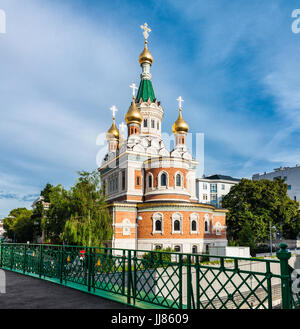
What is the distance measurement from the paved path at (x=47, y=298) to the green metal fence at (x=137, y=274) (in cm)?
25

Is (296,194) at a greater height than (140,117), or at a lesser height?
lesser

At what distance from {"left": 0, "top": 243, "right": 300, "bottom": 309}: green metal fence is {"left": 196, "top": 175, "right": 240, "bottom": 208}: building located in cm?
5059

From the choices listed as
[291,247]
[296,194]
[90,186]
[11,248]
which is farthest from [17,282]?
[296,194]

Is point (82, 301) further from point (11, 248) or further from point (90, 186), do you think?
point (90, 186)

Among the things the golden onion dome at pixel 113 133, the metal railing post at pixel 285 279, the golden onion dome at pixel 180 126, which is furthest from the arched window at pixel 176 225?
the metal railing post at pixel 285 279

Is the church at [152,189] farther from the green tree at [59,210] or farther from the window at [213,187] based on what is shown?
the window at [213,187]

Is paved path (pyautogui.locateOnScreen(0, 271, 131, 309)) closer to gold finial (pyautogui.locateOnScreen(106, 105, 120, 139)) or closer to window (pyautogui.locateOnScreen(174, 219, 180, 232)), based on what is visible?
window (pyautogui.locateOnScreen(174, 219, 180, 232))

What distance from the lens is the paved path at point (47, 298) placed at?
20.6 feet

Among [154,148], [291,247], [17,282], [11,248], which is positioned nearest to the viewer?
[17,282]

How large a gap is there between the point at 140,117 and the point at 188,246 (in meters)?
16.3

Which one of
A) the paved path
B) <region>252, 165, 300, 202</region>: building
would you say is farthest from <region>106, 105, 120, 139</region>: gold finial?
the paved path

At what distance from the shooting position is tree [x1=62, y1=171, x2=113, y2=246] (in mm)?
22500

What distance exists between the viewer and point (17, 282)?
29.7 feet
